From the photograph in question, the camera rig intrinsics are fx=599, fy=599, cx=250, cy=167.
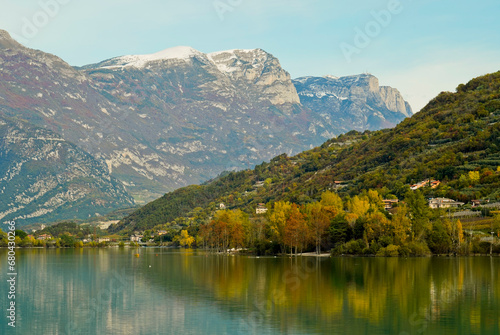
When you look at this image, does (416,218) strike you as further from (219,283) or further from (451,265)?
(219,283)

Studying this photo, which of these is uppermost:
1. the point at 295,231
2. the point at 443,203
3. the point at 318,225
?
the point at 443,203

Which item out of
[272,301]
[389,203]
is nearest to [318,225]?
[389,203]

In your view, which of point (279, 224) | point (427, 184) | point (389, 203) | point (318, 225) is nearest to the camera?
point (318, 225)

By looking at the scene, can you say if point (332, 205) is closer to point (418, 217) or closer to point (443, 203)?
point (443, 203)

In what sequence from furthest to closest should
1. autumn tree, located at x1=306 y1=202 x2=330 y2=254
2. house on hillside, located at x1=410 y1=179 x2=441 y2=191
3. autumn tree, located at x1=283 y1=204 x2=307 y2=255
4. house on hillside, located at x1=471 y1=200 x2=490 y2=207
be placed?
1. house on hillside, located at x1=410 y1=179 x2=441 y2=191
2. house on hillside, located at x1=471 y1=200 x2=490 y2=207
3. autumn tree, located at x1=306 y1=202 x2=330 y2=254
4. autumn tree, located at x1=283 y1=204 x2=307 y2=255

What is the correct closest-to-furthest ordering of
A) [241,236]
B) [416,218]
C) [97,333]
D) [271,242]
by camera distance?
[97,333]
[416,218]
[271,242]
[241,236]

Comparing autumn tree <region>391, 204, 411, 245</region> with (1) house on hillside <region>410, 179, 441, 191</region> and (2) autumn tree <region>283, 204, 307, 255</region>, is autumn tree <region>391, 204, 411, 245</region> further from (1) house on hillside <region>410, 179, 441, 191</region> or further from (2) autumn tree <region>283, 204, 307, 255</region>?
(1) house on hillside <region>410, 179, 441, 191</region>

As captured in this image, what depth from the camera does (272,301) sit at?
64.6 m

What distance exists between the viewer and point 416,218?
12525cm

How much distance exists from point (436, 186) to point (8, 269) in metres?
110

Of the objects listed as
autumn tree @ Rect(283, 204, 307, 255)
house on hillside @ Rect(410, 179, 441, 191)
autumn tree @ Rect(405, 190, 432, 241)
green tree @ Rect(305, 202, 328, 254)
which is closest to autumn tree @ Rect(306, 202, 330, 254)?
green tree @ Rect(305, 202, 328, 254)

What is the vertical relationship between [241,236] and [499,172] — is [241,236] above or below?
below

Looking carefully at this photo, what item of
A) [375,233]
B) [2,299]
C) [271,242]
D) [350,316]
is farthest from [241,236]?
[350,316]

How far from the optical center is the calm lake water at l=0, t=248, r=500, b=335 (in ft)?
171
